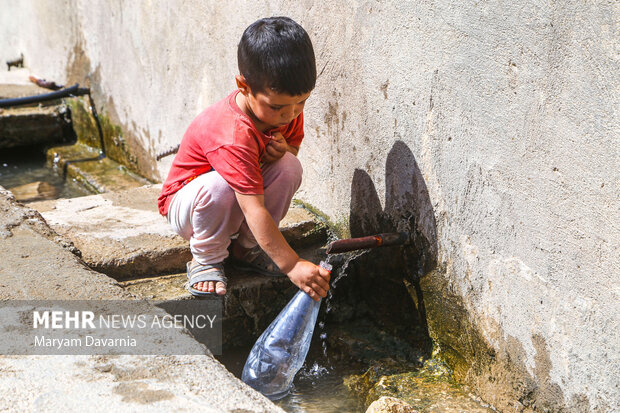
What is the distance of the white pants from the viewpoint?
2.29 meters

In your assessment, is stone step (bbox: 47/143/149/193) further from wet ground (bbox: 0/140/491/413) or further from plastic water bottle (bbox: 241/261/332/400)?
plastic water bottle (bbox: 241/261/332/400)

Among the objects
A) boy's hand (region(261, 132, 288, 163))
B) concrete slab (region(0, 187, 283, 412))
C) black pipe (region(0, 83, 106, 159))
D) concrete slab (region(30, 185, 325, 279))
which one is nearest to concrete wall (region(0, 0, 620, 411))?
concrete slab (region(30, 185, 325, 279))

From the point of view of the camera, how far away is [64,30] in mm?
5289

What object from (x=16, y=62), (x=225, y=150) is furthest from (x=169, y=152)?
(x=16, y=62)

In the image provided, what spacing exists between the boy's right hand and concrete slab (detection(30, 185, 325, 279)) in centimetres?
58

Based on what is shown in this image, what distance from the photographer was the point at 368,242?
93.3 inches

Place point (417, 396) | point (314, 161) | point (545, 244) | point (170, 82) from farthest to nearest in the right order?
point (170, 82) < point (314, 161) < point (417, 396) < point (545, 244)

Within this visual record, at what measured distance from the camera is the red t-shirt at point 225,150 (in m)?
2.19

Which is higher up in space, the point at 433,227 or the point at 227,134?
the point at 227,134

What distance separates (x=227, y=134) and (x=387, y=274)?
0.83m

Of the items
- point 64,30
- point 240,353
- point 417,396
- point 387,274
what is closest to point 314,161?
point 387,274

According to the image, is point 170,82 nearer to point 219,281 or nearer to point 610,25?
point 219,281

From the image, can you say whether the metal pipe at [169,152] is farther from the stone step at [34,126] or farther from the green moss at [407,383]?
the stone step at [34,126]

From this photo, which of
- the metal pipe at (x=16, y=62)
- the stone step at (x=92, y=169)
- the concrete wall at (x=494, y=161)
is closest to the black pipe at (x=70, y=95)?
the stone step at (x=92, y=169)
